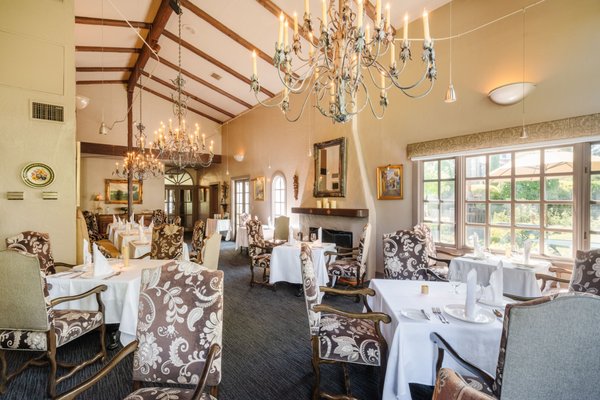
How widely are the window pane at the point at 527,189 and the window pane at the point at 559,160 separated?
7.5 inches

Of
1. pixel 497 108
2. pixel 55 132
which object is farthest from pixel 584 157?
pixel 55 132

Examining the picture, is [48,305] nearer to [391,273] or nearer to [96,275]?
[96,275]

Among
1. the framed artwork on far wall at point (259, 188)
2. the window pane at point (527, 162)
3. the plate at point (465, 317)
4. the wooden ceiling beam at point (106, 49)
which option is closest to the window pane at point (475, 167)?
the window pane at point (527, 162)

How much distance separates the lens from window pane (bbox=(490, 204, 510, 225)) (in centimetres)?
374

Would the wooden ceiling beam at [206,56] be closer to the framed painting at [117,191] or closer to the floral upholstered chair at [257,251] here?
the floral upholstered chair at [257,251]

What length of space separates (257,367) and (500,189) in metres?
3.71

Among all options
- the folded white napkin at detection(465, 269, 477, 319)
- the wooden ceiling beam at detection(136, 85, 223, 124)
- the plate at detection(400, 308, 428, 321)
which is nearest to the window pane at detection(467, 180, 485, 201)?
the folded white napkin at detection(465, 269, 477, 319)

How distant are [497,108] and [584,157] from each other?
1.06 metres

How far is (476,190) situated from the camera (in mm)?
4020

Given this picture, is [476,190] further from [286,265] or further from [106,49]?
[106,49]

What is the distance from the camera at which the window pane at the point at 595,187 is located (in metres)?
3.06

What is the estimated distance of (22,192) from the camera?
3.43 m

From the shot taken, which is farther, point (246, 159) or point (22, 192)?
point (246, 159)

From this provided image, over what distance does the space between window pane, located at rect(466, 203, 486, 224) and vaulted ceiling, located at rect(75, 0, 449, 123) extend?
2950mm
